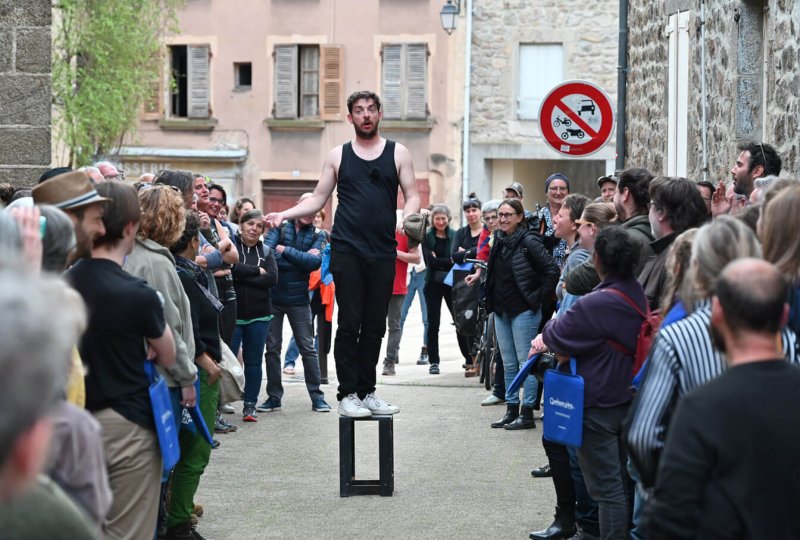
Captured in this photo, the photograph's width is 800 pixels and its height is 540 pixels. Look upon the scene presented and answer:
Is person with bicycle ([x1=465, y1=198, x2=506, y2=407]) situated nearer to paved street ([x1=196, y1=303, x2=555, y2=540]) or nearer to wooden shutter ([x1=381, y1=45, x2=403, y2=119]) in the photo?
paved street ([x1=196, y1=303, x2=555, y2=540])

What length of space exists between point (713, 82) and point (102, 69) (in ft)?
66.8

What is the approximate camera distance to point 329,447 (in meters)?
10.7

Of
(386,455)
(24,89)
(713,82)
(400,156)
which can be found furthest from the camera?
(713,82)

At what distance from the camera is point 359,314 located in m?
8.55

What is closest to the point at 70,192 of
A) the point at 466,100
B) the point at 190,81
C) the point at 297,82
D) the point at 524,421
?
the point at 524,421

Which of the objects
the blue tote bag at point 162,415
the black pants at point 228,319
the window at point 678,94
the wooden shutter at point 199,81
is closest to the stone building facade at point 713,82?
the window at point 678,94

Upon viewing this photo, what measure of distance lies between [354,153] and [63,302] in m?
6.51

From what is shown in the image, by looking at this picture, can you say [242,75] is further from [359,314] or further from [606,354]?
[606,354]

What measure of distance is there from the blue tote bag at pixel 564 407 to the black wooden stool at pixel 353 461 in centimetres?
209

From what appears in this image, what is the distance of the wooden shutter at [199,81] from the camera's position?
3747 cm

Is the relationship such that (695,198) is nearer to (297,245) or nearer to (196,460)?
(196,460)

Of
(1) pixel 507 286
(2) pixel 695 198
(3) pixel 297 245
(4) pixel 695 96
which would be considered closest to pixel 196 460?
(2) pixel 695 198

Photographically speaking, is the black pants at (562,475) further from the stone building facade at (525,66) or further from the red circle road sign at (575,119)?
the stone building facade at (525,66)

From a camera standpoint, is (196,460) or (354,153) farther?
(354,153)
